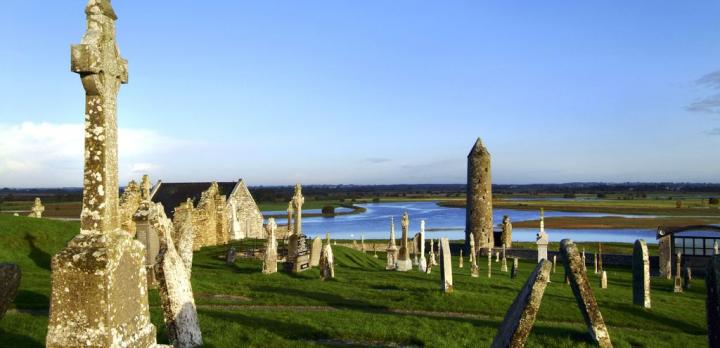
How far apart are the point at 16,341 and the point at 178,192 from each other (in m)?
36.7

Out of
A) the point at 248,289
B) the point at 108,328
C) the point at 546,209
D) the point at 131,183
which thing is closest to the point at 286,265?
the point at 248,289

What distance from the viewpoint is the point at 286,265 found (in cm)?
2380

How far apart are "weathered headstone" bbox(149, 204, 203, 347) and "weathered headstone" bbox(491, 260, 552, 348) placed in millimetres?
5086

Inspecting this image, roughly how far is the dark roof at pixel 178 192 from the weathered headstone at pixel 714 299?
39863 millimetres

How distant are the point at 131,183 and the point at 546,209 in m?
101

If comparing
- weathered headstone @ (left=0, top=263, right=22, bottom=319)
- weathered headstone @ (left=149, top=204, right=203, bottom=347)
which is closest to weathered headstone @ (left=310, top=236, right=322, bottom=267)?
weathered headstone @ (left=0, top=263, right=22, bottom=319)

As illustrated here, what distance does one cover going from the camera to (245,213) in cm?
4762

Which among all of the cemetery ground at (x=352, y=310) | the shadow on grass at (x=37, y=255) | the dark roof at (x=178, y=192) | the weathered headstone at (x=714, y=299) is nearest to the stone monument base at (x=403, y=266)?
the cemetery ground at (x=352, y=310)

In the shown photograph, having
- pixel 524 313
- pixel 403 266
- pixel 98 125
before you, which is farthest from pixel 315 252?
pixel 98 125

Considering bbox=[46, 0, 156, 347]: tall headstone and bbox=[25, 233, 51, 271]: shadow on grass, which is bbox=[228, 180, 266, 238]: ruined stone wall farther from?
bbox=[46, 0, 156, 347]: tall headstone

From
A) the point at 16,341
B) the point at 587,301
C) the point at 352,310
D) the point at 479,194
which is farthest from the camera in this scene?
the point at 479,194

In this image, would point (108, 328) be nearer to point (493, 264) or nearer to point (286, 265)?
point (286, 265)

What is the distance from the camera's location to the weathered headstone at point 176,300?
9.12m

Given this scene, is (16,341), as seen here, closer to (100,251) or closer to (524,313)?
(100,251)
